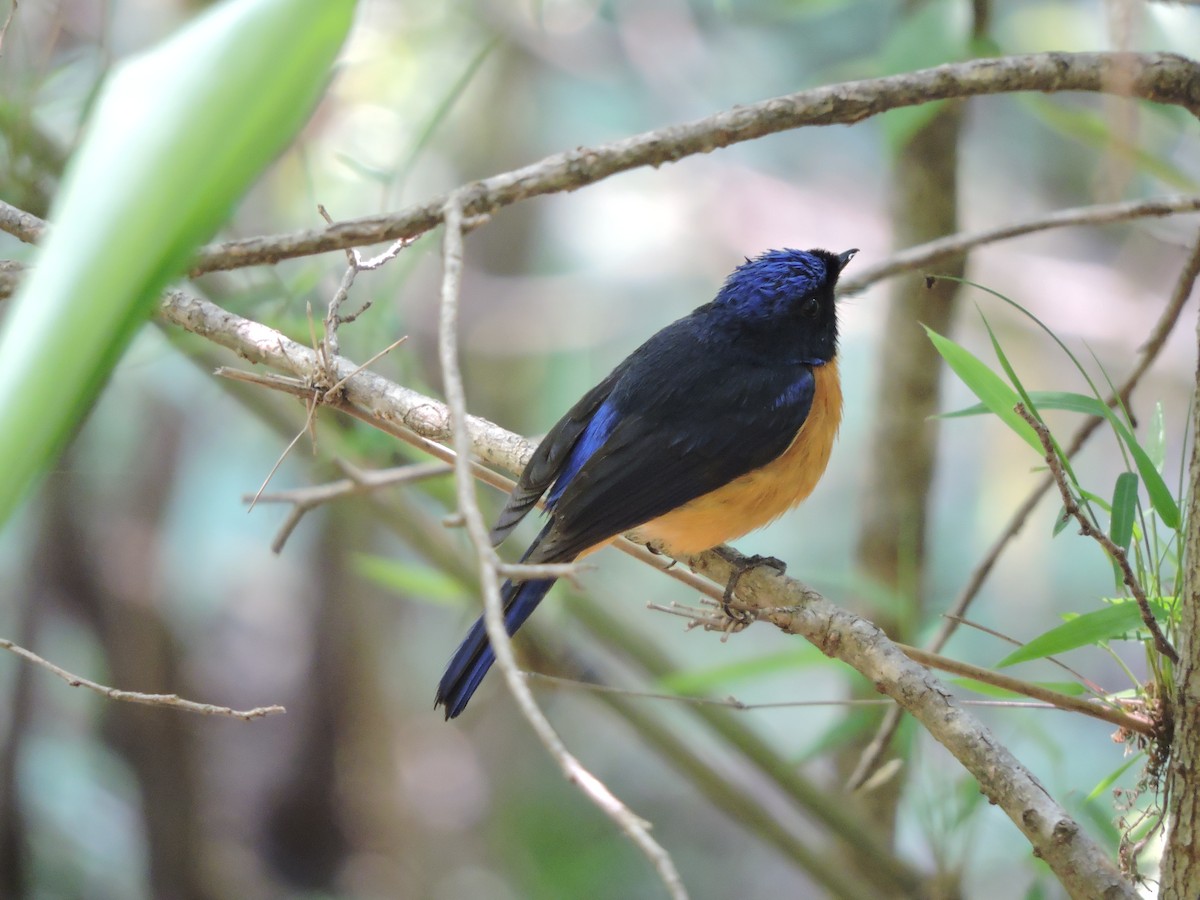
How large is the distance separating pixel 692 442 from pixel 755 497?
0.19 m

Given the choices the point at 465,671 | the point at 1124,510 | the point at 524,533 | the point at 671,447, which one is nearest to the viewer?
the point at 1124,510

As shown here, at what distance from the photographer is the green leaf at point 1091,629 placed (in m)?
1.40

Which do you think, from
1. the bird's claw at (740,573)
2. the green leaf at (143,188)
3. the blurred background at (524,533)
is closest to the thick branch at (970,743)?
the bird's claw at (740,573)

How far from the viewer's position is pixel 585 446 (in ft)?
7.17

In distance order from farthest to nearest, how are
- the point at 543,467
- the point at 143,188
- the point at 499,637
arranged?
the point at 543,467, the point at 499,637, the point at 143,188

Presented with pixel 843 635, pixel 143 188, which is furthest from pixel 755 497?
pixel 143 188

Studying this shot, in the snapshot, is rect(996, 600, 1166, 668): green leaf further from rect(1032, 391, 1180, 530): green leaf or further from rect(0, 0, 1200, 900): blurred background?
rect(0, 0, 1200, 900): blurred background

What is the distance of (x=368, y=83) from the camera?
4.54 metres

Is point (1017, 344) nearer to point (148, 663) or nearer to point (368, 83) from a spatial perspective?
point (368, 83)

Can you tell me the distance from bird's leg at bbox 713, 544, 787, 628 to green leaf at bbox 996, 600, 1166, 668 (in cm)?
40

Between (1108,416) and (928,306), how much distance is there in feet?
4.16

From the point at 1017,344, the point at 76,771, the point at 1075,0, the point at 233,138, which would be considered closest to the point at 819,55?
the point at 1075,0

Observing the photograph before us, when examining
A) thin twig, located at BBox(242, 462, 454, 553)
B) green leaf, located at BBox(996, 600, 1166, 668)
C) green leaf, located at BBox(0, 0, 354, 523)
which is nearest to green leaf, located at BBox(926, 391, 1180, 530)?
green leaf, located at BBox(996, 600, 1166, 668)

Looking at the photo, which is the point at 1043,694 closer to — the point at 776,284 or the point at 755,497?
the point at 755,497
